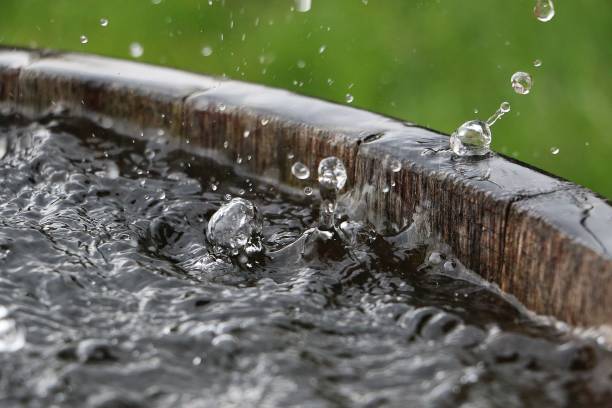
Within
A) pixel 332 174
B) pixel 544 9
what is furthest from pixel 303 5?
pixel 332 174

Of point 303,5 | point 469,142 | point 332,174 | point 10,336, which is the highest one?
point 303,5

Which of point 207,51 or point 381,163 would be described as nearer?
point 381,163

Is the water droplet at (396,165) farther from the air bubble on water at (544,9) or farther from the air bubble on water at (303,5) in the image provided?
the air bubble on water at (303,5)

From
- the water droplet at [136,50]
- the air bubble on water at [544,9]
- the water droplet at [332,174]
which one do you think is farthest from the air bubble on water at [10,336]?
the water droplet at [136,50]

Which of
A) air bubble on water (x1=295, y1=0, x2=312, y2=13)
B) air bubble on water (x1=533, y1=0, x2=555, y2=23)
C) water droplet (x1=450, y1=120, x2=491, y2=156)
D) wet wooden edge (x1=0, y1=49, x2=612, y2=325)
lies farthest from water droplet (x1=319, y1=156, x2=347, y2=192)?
air bubble on water (x1=295, y1=0, x2=312, y2=13)

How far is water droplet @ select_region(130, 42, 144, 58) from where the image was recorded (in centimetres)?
643

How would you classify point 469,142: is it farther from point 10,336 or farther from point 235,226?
point 10,336

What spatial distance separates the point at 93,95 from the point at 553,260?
196 cm

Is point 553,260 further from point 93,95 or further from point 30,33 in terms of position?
point 30,33

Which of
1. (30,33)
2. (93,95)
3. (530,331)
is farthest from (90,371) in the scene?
(30,33)

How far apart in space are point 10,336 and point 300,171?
1.15m

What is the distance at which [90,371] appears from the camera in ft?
5.99

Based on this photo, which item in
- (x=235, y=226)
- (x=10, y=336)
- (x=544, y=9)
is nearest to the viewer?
(x=10, y=336)

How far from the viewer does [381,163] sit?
8.39 feet
